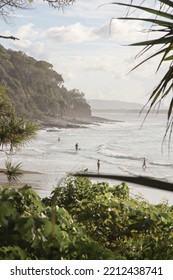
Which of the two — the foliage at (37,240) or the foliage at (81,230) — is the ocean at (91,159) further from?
the foliage at (37,240)

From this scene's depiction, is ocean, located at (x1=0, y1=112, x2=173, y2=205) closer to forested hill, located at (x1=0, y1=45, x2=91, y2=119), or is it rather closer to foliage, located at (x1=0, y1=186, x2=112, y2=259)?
forested hill, located at (x1=0, y1=45, x2=91, y2=119)

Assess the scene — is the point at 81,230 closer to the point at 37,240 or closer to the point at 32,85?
the point at 37,240

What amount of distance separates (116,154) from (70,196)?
4280 cm

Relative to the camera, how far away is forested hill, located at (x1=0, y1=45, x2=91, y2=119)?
261ft

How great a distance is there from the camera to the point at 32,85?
8800 cm

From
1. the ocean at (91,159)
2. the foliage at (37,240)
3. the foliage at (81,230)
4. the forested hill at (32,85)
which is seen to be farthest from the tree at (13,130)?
the forested hill at (32,85)

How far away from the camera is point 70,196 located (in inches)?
197

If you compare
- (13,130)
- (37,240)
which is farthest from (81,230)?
(13,130)

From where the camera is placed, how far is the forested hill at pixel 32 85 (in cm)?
7956

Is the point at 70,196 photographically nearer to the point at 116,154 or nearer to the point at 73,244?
the point at 73,244

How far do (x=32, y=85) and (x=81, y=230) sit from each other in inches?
3429

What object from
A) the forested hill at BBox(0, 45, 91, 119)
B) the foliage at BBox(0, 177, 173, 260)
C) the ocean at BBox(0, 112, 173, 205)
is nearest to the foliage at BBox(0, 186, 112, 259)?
the foliage at BBox(0, 177, 173, 260)

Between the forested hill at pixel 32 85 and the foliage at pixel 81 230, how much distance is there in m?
73.7
